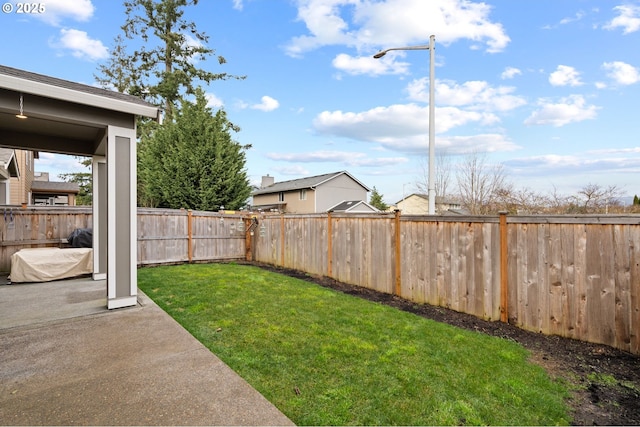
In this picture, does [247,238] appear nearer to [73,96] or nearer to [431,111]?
[73,96]

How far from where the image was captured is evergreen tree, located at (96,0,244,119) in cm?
1827

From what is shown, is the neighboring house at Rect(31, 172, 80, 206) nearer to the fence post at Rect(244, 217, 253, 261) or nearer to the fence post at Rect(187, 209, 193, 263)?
the fence post at Rect(187, 209, 193, 263)

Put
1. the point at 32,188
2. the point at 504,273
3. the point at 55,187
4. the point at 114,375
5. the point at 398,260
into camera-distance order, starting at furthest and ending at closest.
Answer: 1. the point at 55,187
2. the point at 32,188
3. the point at 398,260
4. the point at 504,273
5. the point at 114,375

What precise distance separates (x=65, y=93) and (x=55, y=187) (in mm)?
22225

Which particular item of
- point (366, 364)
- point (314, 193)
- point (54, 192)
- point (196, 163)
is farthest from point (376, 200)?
point (366, 364)

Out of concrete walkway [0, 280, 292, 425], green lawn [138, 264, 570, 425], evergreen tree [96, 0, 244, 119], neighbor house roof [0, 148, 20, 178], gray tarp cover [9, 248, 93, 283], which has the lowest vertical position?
green lawn [138, 264, 570, 425]

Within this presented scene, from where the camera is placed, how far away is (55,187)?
20.7 m

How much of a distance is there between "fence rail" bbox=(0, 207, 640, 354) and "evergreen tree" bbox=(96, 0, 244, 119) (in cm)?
1310

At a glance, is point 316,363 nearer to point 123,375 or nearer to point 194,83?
point 123,375

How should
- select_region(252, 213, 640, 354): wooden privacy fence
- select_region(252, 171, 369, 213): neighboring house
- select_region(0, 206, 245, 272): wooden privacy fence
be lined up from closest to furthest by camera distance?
select_region(252, 213, 640, 354): wooden privacy fence, select_region(0, 206, 245, 272): wooden privacy fence, select_region(252, 171, 369, 213): neighboring house

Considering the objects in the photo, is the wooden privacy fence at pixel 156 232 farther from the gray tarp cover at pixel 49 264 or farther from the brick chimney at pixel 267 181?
the brick chimney at pixel 267 181

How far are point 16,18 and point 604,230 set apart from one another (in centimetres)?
1127

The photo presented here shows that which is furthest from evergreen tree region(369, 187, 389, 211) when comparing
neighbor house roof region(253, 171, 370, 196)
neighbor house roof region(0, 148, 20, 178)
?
neighbor house roof region(0, 148, 20, 178)

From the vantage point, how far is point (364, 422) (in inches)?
82.6
